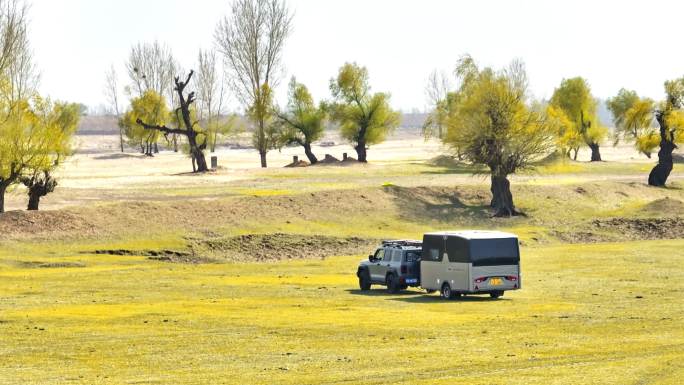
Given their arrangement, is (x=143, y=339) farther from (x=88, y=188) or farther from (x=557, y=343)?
(x=88, y=188)

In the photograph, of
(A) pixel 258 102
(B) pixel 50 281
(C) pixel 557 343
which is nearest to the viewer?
(C) pixel 557 343

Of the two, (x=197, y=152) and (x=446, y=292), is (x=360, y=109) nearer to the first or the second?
(x=197, y=152)

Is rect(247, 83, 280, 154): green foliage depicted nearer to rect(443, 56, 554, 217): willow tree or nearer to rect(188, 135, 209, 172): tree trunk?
rect(188, 135, 209, 172): tree trunk

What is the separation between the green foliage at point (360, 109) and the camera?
139750mm

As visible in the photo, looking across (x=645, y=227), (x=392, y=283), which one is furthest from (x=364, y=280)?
(x=645, y=227)

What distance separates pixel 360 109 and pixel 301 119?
720 centimetres

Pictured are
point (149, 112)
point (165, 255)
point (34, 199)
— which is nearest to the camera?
point (165, 255)

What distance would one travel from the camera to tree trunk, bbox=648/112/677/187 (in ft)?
346

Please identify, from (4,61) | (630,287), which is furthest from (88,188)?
(630,287)

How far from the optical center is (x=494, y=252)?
151 ft

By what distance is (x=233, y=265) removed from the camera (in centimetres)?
6556

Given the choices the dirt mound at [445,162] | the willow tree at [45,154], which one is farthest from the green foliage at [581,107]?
the willow tree at [45,154]

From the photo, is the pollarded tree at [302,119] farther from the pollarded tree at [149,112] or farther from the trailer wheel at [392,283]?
the trailer wheel at [392,283]

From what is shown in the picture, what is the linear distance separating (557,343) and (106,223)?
1769 inches
